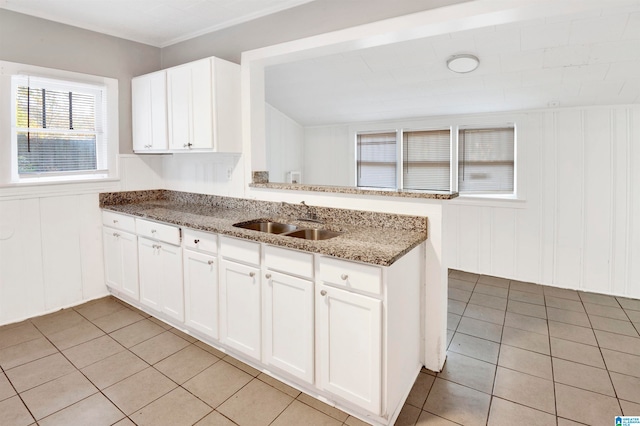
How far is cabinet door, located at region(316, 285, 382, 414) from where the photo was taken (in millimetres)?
1769

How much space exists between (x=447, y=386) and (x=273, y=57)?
2.62 metres

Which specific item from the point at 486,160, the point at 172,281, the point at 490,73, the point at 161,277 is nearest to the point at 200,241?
the point at 172,281

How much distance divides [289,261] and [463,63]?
220 cm

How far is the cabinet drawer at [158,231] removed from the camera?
2700mm

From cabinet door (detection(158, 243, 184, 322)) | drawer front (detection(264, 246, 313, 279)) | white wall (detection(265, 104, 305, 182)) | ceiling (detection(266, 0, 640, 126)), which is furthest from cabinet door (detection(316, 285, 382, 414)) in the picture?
white wall (detection(265, 104, 305, 182))

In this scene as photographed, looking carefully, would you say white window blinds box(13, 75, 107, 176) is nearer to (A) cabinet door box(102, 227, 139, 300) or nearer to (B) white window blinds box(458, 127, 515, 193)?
(A) cabinet door box(102, 227, 139, 300)

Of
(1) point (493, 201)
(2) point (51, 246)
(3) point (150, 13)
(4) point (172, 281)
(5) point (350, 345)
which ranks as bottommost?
(5) point (350, 345)

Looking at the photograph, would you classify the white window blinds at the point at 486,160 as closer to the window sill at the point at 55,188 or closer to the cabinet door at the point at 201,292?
the cabinet door at the point at 201,292

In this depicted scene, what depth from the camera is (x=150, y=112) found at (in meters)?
3.33

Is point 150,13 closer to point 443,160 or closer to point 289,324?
point 289,324

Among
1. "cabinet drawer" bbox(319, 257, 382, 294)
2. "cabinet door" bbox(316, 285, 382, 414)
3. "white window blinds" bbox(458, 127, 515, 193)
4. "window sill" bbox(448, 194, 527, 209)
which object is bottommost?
"cabinet door" bbox(316, 285, 382, 414)

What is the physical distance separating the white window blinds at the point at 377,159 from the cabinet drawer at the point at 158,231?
3.14m

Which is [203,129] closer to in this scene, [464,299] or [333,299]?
[333,299]

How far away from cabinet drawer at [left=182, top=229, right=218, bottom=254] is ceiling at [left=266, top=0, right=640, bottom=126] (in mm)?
1990
